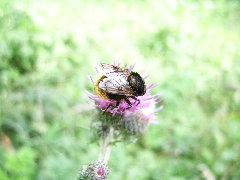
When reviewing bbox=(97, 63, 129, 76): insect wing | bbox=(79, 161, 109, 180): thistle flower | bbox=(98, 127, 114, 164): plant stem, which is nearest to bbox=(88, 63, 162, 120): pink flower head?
bbox=(97, 63, 129, 76): insect wing

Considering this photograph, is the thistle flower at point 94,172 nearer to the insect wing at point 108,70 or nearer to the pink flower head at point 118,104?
the pink flower head at point 118,104

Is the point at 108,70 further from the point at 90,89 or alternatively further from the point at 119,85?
the point at 90,89

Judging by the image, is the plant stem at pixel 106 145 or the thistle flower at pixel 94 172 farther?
the plant stem at pixel 106 145

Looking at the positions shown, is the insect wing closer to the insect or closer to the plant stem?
the insect

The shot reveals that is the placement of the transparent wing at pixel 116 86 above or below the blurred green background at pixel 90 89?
below

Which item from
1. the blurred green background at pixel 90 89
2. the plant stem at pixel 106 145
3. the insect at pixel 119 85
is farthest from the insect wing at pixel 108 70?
the blurred green background at pixel 90 89

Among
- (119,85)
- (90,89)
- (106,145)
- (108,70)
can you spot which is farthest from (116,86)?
(90,89)
